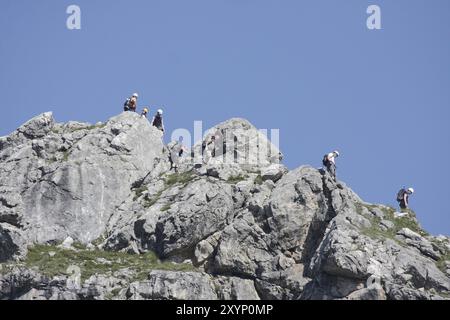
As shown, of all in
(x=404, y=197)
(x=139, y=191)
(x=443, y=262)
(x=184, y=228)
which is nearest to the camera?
(x=443, y=262)

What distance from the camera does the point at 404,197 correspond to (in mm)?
68125

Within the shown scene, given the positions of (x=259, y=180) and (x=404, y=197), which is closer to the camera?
(x=259, y=180)

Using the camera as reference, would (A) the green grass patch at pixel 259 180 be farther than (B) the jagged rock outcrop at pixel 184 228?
Yes

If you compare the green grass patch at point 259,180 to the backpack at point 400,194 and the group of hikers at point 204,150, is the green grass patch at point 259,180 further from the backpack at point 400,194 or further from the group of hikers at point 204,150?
the backpack at point 400,194

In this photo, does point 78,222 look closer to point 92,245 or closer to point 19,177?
point 92,245

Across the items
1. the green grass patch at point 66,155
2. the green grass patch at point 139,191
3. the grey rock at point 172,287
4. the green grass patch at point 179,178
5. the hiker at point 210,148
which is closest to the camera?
the grey rock at point 172,287

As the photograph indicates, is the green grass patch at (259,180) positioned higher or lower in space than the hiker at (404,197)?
higher

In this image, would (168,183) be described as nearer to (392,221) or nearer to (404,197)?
(392,221)

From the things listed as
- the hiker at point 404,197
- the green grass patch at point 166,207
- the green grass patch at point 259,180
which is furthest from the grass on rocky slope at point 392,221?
the green grass patch at point 166,207

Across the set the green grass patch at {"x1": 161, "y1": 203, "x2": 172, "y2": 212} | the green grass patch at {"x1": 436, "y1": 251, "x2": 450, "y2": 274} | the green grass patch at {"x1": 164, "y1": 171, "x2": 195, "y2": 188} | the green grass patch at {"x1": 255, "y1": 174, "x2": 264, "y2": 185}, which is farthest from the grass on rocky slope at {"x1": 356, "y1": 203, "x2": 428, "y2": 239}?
the green grass patch at {"x1": 161, "y1": 203, "x2": 172, "y2": 212}

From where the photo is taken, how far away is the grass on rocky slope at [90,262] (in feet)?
193

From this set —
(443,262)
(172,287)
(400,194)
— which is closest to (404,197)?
(400,194)

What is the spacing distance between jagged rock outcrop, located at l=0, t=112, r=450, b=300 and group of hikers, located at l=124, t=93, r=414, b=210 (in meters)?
0.38

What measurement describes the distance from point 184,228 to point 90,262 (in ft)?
23.7
